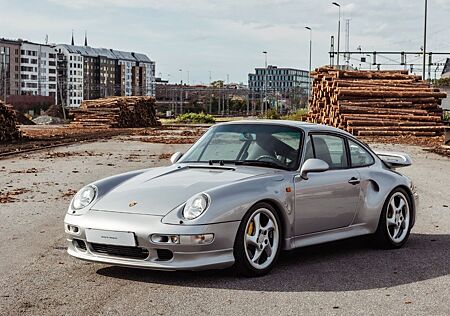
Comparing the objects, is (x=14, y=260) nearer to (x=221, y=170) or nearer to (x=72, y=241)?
(x=72, y=241)

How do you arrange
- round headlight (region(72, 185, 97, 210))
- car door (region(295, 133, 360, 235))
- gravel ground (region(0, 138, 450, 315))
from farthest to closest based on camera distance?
1. car door (region(295, 133, 360, 235))
2. round headlight (region(72, 185, 97, 210))
3. gravel ground (region(0, 138, 450, 315))

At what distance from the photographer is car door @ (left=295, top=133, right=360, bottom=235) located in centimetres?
735

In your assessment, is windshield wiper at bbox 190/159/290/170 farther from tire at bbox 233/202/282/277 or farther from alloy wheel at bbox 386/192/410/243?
alloy wheel at bbox 386/192/410/243

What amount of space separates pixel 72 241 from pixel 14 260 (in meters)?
0.88

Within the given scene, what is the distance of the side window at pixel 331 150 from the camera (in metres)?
7.96

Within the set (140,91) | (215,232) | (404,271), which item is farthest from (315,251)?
(140,91)

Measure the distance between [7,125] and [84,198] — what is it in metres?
25.7

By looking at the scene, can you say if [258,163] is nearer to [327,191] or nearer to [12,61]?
[327,191]

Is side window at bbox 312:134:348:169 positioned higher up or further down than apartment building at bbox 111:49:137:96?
further down

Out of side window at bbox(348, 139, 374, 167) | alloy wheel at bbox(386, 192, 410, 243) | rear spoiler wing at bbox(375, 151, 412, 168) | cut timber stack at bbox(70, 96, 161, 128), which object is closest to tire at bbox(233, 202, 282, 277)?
side window at bbox(348, 139, 374, 167)

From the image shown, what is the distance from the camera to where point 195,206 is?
21.3 ft

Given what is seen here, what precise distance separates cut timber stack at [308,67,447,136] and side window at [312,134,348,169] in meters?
26.4

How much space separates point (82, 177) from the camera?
52.7 feet

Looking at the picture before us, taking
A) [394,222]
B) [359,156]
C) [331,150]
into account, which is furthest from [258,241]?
[394,222]
